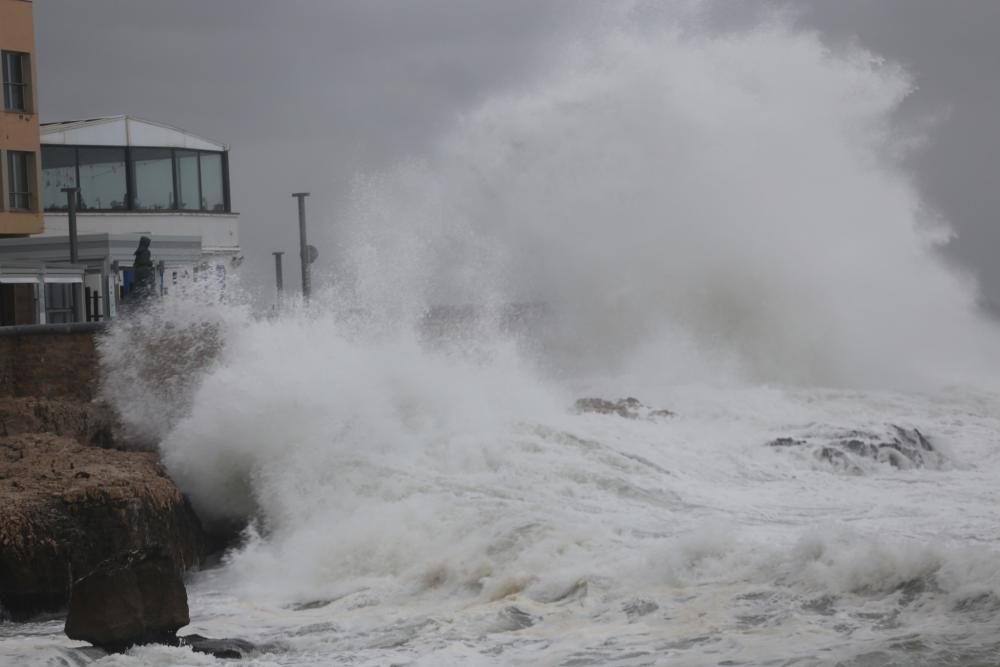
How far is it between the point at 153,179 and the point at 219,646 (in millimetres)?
23865

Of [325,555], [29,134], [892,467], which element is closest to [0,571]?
[325,555]

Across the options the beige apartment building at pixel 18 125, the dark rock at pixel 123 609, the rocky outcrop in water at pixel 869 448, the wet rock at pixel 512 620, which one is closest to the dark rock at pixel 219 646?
the dark rock at pixel 123 609

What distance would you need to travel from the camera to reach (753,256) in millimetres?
28734

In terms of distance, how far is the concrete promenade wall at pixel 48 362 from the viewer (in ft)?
59.7

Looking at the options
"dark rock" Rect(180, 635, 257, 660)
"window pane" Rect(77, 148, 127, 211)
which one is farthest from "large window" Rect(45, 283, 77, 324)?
"dark rock" Rect(180, 635, 257, 660)

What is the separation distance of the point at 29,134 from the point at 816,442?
52.3 ft

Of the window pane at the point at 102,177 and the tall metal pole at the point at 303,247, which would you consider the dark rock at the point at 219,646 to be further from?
the window pane at the point at 102,177

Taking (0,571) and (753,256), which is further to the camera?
(753,256)

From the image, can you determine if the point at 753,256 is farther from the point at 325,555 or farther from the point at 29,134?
the point at 325,555

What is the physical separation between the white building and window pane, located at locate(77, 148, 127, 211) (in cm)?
2

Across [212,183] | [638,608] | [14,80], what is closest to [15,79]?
[14,80]

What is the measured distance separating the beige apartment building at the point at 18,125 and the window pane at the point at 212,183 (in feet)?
21.1

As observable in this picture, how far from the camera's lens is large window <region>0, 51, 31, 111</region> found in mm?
26562

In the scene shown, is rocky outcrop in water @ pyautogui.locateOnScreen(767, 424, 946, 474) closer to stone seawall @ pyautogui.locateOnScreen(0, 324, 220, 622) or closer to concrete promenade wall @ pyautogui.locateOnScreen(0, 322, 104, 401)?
stone seawall @ pyautogui.locateOnScreen(0, 324, 220, 622)
